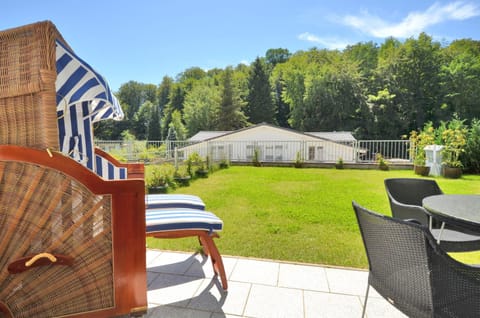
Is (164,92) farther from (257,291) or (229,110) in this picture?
(257,291)

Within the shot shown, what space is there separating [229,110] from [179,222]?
26378mm

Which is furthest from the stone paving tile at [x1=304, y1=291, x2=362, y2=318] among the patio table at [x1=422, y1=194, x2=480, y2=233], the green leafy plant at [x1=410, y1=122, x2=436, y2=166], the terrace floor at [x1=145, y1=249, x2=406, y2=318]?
the green leafy plant at [x1=410, y1=122, x2=436, y2=166]

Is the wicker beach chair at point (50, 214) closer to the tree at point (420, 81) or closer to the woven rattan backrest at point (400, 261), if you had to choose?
the woven rattan backrest at point (400, 261)

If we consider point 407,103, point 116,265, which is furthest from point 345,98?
point 116,265

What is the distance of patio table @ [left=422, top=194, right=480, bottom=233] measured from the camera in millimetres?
1376

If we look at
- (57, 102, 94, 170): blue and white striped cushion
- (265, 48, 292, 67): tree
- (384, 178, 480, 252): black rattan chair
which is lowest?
(384, 178, 480, 252): black rattan chair

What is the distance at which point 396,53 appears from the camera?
80.6 ft

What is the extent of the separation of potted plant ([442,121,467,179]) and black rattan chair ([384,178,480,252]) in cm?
678

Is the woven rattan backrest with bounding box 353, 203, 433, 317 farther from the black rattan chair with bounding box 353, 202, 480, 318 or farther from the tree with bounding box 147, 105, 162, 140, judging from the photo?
the tree with bounding box 147, 105, 162, 140

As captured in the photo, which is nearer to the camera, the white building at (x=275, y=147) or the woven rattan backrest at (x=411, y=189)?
the woven rattan backrest at (x=411, y=189)

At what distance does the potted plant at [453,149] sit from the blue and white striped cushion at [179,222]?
8676 millimetres

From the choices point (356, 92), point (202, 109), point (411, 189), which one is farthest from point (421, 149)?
point (202, 109)

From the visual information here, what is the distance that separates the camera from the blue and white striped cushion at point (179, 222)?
1.71 m

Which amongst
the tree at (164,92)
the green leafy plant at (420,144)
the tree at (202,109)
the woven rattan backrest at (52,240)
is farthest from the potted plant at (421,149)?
the tree at (164,92)
